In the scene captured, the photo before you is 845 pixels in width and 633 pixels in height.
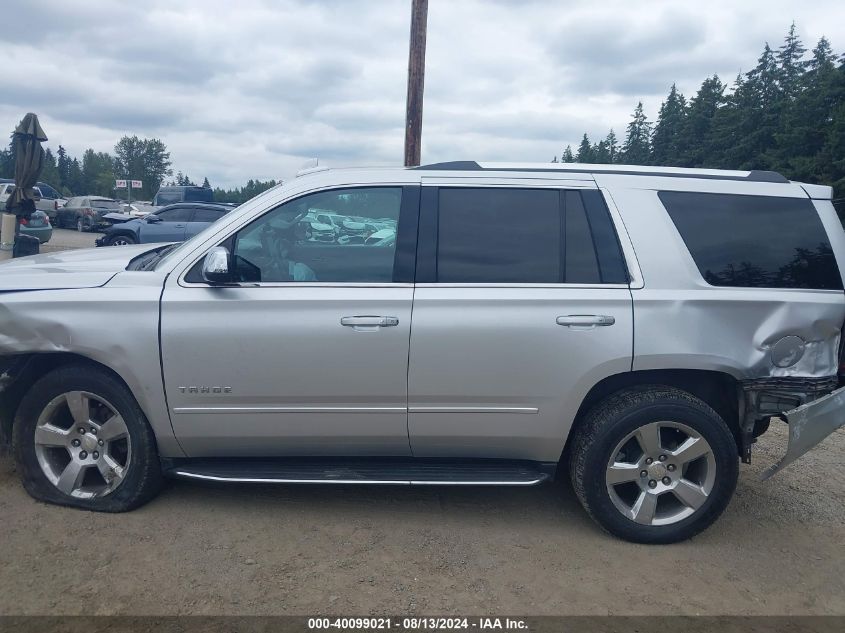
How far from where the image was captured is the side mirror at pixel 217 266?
340 cm

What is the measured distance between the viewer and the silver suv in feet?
11.5

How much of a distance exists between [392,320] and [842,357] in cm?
251

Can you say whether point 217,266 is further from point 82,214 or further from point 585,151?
point 585,151

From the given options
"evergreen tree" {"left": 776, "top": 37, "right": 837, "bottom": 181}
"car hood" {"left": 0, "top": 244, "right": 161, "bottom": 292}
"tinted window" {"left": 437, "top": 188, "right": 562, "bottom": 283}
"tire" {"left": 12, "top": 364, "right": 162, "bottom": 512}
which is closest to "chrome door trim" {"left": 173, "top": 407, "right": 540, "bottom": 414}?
"tire" {"left": 12, "top": 364, "right": 162, "bottom": 512}

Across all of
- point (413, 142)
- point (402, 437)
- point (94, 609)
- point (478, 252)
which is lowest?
point (94, 609)

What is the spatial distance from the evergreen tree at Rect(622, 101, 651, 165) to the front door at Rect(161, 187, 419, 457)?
65781mm

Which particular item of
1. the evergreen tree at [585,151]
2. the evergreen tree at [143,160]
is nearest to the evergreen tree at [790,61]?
the evergreen tree at [585,151]

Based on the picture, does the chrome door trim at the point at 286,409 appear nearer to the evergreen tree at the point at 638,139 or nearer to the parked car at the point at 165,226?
the parked car at the point at 165,226

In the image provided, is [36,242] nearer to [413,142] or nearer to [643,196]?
[413,142]

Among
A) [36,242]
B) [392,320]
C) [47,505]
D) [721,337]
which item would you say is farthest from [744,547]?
[36,242]

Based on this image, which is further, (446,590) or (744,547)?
(744,547)

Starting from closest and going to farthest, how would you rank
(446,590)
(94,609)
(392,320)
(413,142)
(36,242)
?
(94,609)
(446,590)
(392,320)
(413,142)
(36,242)

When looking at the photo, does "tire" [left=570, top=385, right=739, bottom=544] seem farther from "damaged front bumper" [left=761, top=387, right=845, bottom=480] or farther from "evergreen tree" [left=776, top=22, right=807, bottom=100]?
"evergreen tree" [left=776, top=22, right=807, bottom=100]

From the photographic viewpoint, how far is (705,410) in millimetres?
3549
